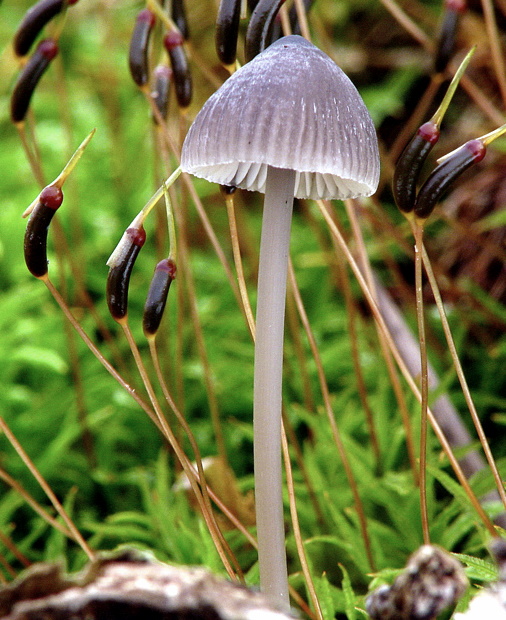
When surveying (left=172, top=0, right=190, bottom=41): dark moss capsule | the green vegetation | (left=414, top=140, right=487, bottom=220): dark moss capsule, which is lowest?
the green vegetation

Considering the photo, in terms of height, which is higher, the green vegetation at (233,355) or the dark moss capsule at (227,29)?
the dark moss capsule at (227,29)

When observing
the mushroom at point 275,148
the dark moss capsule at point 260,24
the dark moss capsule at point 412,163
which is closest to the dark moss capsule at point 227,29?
the dark moss capsule at point 260,24

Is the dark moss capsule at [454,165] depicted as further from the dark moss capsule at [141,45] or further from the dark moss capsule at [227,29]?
the dark moss capsule at [141,45]

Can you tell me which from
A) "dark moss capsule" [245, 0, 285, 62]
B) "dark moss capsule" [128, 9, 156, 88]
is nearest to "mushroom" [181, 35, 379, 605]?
"dark moss capsule" [245, 0, 285, 62]

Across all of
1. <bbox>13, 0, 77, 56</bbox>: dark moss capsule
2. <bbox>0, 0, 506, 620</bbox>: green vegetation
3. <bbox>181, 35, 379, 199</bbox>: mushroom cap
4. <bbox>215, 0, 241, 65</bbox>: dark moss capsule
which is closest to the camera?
<bbox>181, 35, 379, 199</bbox>: mushroom cap

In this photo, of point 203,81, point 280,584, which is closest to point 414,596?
point 280,584

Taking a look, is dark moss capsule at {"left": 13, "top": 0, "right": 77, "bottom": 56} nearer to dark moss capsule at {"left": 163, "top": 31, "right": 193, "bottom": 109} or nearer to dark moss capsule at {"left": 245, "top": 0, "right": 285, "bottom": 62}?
dark moss capsule at {"left": 163, "top": 31, "right": 193, "bottom": 109}

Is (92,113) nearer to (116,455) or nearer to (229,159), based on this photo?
(116,455)

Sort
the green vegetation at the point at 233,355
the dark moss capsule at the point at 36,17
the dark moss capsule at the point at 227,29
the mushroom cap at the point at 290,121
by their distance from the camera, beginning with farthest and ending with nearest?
the green vegetation at the point at 233,355 → the dark moss capsule at the point at 36,17 → the dark moss capsule at the point at 227,29 → the mushroom cap at the point at 290,121
